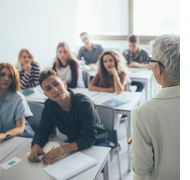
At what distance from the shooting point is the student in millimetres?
2615

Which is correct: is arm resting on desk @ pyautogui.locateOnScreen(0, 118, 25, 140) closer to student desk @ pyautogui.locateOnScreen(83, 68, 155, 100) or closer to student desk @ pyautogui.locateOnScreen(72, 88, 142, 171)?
student desk @ pyautogui.locateOnScreen(72, 88, 142, 171)

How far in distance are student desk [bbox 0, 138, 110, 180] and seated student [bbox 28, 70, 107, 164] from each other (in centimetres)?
8

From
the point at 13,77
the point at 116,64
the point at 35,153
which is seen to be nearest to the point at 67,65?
the point at 116,64

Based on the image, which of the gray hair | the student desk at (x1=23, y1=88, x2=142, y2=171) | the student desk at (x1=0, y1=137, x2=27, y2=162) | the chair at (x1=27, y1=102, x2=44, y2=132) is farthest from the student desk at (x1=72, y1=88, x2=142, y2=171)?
the gray hair

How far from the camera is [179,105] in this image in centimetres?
79

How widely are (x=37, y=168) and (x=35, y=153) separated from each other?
12cm

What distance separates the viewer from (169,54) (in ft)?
2.59

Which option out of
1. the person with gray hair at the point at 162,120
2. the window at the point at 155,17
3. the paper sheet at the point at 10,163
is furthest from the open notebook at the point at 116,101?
the window at the point at 155,17

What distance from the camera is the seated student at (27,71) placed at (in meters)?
3.03

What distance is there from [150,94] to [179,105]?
3161 millimetres

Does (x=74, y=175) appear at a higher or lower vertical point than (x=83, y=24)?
lower
